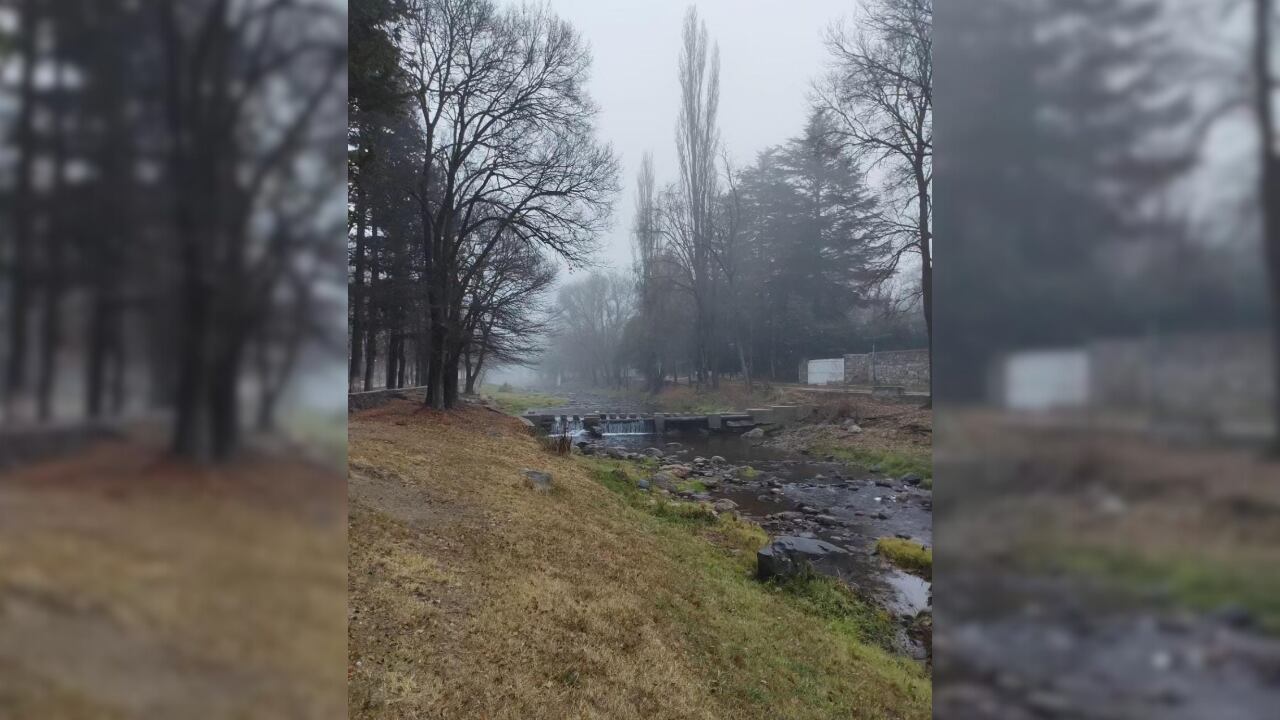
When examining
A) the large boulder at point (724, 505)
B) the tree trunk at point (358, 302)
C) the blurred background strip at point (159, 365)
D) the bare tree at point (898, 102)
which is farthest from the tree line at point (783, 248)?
the blurred background strip at point (159, 365)

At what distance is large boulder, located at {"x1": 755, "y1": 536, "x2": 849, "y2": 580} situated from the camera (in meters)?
4.93

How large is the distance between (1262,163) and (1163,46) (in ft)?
0.61

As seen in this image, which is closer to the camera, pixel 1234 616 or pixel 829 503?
pixel 1234 616

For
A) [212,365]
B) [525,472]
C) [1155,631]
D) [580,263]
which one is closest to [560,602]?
[525,472]

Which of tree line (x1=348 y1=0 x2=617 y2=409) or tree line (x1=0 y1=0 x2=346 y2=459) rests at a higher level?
tree line (x1=348 y1=0 x2=617 y2=409)

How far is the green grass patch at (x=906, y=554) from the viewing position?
547 centimetres

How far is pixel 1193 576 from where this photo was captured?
604 millimetres

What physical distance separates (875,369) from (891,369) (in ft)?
0.54

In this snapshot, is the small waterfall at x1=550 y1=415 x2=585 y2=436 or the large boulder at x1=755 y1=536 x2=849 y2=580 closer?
the large boulder at x1=755 y1=536 x2=849 y2=580

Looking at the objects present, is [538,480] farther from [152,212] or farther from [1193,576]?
[1193,576]

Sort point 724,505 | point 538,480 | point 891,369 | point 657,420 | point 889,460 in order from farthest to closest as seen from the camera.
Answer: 1. point 657,420
2. point 724,505
3. point 889,460
4. point 538,480
5. point 891,369

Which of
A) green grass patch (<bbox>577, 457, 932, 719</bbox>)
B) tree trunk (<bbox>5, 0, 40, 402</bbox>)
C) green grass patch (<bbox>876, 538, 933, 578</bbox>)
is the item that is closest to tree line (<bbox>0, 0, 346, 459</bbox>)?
tree trunk (<bbox>5, 0, 40, 402</bbox>)

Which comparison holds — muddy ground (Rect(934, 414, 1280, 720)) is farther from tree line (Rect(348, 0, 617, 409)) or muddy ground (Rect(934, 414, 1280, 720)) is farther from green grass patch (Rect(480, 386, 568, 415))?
green grass patch (Rect(480, 386, 568, 415))

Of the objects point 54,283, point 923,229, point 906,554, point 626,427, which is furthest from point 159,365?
point 626,427
